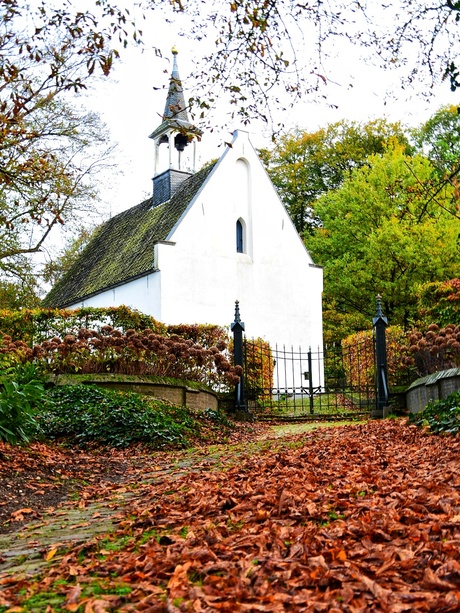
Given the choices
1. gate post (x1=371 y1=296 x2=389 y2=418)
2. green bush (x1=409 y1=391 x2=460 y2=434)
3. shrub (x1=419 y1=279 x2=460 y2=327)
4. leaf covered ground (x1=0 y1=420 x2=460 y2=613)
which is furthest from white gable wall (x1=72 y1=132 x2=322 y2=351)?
leaf covered ground (x1=0 y1=420 x2=460 y2=613)

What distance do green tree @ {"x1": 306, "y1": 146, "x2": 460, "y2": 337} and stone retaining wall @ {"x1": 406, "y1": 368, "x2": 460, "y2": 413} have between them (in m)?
9.53

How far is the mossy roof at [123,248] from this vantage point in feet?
74.1

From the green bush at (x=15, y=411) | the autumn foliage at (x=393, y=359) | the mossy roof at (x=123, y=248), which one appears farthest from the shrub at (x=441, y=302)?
the green bush at (x=15, y=411)

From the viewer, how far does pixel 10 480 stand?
5.93 meters

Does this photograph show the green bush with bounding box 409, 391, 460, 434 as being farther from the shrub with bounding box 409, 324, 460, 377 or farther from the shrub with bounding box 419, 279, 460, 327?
the shrub with bounding box 419, 279, 460, 327

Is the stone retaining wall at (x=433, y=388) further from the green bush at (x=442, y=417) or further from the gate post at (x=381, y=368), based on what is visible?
the green bush at (x=442, y=417)

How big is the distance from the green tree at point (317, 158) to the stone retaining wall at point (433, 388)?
22.9 m

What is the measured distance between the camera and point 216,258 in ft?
73.4

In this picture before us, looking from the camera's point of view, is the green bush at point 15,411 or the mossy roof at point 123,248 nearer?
the green bush at point 15,411

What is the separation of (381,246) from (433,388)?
1237 centimetres

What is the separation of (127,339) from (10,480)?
20.2 feet

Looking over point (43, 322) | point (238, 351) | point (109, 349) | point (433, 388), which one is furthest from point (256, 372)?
point (433, 388)

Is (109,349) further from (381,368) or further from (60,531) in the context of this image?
(60,531)

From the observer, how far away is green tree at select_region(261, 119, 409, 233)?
34.7 metres
